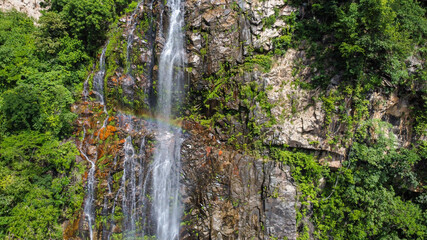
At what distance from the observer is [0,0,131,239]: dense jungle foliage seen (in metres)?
10.0

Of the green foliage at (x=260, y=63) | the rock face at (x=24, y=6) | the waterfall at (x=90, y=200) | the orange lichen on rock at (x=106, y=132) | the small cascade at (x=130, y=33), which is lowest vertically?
the waterfall at (x=90, y=200)

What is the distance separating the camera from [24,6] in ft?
55.2

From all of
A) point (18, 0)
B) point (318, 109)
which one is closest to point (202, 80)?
point (318, 109)

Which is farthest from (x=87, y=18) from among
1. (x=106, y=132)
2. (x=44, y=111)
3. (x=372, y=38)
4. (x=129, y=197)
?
(x=372, y=38)

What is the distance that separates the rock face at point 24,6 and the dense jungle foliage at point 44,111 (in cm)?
262

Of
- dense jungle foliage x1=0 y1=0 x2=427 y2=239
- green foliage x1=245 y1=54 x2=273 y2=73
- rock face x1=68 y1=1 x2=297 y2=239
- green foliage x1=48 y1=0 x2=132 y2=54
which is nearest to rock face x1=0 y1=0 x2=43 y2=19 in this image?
green foliage x1=48 y1=0 x2=132 y2=54

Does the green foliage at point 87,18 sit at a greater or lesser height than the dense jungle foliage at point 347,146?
greater

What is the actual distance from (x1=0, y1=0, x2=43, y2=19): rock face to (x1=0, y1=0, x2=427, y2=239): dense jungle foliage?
25.6ft

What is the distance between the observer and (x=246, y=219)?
9844 millimetres

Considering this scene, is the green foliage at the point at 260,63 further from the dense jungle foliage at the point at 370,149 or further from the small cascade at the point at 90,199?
the small cascade at the point at 90,199

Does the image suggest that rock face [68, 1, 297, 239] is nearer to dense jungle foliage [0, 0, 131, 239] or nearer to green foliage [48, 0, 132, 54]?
dense jungle foliage [0, 0, 131, 239]

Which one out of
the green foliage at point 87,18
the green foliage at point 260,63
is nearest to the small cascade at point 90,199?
the green foliage at point 87,18

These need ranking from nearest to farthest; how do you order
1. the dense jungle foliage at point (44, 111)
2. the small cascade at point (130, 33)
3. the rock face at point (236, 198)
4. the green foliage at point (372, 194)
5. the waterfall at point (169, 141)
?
1. the green foliage at point (372, 194)
2. the rock face at point (236, 198)
3. the dense jungle foliage at point (44, 111)
4. the waterfall at point (169, 141)
5. the small cascade at point (130, 33)

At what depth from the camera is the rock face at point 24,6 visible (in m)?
16.3
